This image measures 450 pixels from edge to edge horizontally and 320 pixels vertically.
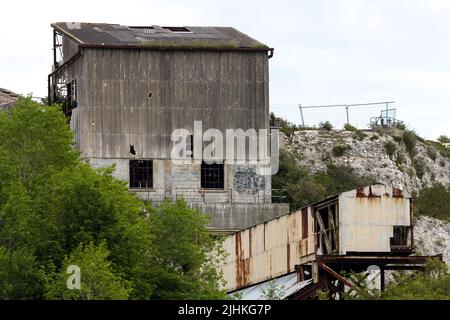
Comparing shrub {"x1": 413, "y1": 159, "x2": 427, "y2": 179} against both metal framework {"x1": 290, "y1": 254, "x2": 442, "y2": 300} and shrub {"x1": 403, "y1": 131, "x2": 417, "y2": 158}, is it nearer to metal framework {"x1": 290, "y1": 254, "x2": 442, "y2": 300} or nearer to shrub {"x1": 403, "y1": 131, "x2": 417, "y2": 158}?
shrub {"x1": 403, "y1": 131, "x2": 417, "y2": 158}

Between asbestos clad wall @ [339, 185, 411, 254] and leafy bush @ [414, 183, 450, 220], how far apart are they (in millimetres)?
31223

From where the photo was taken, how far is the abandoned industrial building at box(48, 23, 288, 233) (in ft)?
248

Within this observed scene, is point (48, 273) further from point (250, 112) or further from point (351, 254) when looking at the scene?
point (250, 112)

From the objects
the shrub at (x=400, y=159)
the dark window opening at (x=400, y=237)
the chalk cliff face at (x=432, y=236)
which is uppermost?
the shrub at (x=400, y=159)

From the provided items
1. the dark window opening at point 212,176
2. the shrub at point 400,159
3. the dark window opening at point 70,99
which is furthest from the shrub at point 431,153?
the dark window opening at point 70,99

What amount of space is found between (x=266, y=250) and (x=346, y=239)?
16.6ft

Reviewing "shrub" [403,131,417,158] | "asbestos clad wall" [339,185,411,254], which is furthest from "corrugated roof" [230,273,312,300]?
"shrub" [403,131,417,158]

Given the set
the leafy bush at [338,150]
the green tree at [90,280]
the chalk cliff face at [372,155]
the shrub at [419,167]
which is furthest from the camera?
the shrub at [419,167]

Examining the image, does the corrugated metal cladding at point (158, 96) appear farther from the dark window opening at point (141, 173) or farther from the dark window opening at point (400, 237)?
the dark window opening at point (400, 237)

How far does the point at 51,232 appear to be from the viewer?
2105 inches

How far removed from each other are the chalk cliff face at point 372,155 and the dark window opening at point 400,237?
32366 mm

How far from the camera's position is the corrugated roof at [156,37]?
252 feet

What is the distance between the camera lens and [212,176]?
251ft
